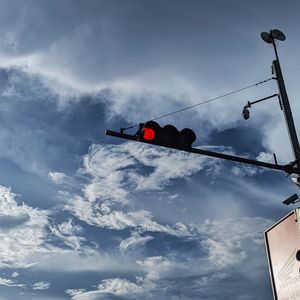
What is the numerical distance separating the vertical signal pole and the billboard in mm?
1403

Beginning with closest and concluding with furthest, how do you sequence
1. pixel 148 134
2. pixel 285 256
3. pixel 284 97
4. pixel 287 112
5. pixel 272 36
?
pixel 148 134 → pixel 285 256 → pixel 287 112 → pixel 284 97 → pixel 272 36

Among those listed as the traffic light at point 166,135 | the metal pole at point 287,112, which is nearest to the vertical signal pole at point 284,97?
the metal pole at point 287,112

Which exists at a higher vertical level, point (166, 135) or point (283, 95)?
point (283, 95)

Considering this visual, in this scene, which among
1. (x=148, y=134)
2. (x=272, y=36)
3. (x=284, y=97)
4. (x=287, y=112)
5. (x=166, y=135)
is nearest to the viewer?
(x=148, y=134)

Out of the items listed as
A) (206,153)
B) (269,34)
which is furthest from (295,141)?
(269,34)

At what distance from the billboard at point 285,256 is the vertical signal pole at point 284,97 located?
1.40 m

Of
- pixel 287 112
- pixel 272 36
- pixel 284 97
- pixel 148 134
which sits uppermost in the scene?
pixel 272 36

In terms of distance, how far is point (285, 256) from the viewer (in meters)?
8.70

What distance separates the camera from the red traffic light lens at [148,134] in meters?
7.65

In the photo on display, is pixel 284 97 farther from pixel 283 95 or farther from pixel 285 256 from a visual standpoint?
pixel 285 256

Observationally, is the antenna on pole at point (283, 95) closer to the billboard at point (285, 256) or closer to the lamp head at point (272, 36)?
the lamp head at point (272, 36)

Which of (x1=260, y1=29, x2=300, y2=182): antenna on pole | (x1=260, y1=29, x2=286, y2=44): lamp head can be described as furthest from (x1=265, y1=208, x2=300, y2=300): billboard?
(x1=260, y1=29, x2=286, y2=44): lamp head

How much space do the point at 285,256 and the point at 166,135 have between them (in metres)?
3.93

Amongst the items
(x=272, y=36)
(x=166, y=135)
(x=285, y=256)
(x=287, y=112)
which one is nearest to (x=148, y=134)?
(x=166, y=135)
